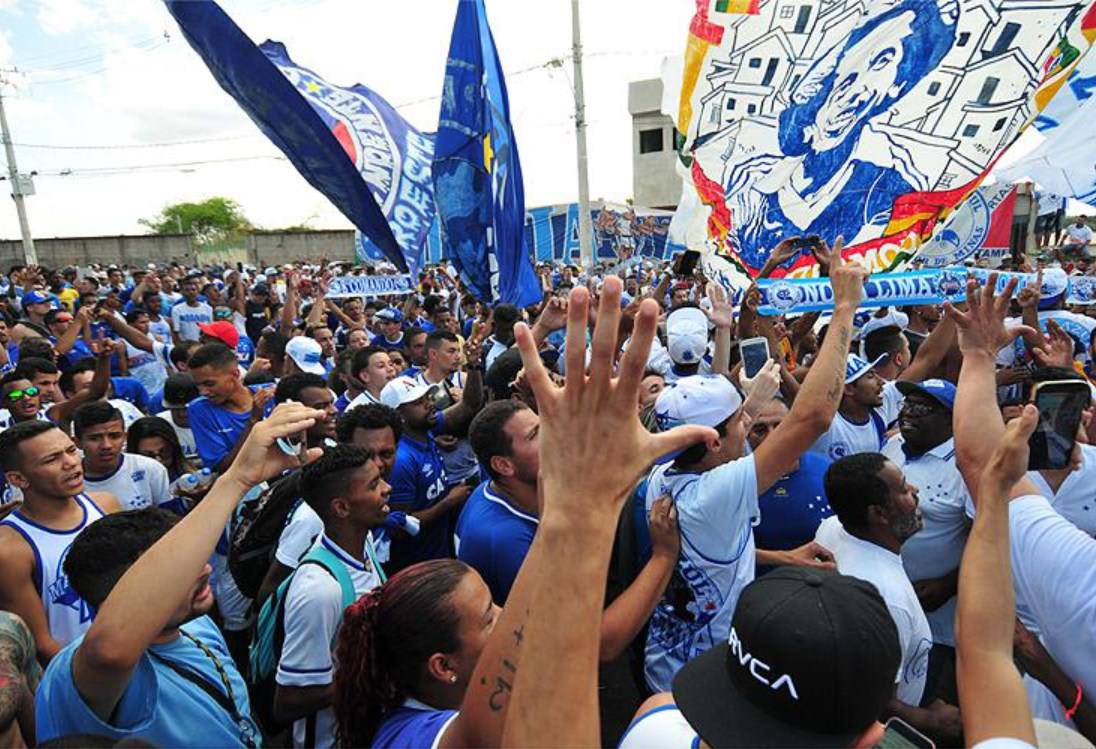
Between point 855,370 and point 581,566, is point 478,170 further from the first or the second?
point 581,566

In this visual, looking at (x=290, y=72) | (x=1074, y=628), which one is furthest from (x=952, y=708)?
(x=290, y=72)

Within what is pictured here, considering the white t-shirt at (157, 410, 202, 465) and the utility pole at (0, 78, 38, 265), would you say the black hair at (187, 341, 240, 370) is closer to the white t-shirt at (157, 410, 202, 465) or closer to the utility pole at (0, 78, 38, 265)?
the white t-shirt at (157, 410, 202, 465)

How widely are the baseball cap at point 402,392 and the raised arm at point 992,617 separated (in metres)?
3.20

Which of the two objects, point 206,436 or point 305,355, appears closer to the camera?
point 206,436

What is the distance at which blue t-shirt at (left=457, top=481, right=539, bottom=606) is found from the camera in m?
2.64

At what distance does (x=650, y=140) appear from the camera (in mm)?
43188

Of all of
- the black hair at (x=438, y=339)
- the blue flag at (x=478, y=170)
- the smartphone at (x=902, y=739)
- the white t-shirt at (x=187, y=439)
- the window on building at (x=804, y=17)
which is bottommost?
the white t-shirt at (x=187, y=439)

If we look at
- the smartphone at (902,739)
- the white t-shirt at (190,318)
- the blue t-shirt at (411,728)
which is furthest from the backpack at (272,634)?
the white t-shirt at (190,318)

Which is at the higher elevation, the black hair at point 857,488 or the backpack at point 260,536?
the black hair at point 857,488

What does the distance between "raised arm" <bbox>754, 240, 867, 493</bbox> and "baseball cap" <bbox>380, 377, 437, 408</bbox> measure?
2.54 meters

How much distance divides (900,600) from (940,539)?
0.77 m

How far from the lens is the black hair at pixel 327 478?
2.57 meters

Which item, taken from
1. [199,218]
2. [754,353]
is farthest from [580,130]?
[199,218]

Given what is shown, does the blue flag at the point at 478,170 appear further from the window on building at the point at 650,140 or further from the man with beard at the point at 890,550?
the window on building at the point at 650,140
